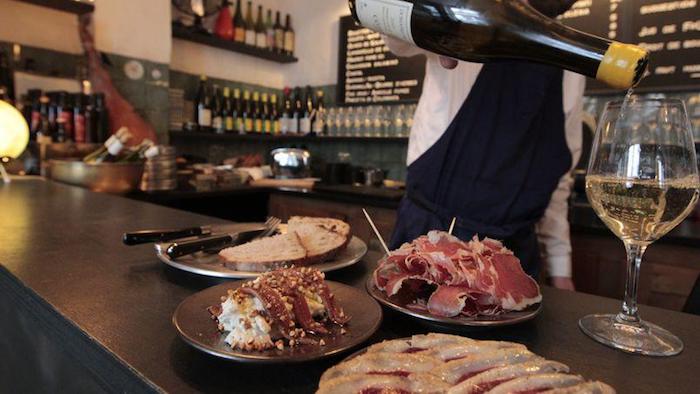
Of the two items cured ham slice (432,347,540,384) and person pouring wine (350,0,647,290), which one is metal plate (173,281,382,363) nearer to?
cured ham slice (432,347,540,384)

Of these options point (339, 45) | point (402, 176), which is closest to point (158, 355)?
point (402, 176)

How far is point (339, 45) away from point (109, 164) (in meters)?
2.56

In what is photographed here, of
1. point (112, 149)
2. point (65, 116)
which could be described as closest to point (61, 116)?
point (65, 116)

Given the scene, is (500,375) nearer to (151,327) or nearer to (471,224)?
(151,327)

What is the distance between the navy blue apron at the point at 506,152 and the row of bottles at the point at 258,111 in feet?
9.61

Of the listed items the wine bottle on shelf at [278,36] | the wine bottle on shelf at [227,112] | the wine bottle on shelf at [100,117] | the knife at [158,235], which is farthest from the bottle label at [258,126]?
the knife at [158,235]

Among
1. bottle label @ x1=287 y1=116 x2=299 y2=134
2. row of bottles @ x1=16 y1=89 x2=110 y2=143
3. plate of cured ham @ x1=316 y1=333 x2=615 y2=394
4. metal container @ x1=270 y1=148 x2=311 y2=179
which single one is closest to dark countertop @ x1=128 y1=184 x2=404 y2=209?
metal container @ x1=270 y1=148 x2=311 y2=179

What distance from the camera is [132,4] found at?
3.18m

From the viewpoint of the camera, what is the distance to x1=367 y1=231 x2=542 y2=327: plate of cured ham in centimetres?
56

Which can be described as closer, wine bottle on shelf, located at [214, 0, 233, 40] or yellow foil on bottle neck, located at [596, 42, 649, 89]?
yellow foil on bottle neck, located at [596, 42, 649, 89]

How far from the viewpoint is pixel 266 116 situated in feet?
14.3

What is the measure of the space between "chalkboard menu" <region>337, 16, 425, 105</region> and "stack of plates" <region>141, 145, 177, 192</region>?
1.88 m

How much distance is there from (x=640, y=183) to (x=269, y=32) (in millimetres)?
4304

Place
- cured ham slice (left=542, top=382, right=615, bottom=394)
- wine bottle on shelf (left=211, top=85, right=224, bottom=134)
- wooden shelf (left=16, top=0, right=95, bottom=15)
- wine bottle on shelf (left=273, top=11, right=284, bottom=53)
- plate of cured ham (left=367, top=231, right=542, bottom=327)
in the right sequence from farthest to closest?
wine bottle on shelf (left=273, top=11, right=284, bottom=53)
wine bottle on shelf (left=211, top=85, right=224, bottom=134)
wooden shelf (left=16, top=0, right=95, bottom=15)
plate of cured ham (left=367, top=231, right=542, bottom=327)
cured ham slice (left=542, top=382, right=615, bottom=394)
